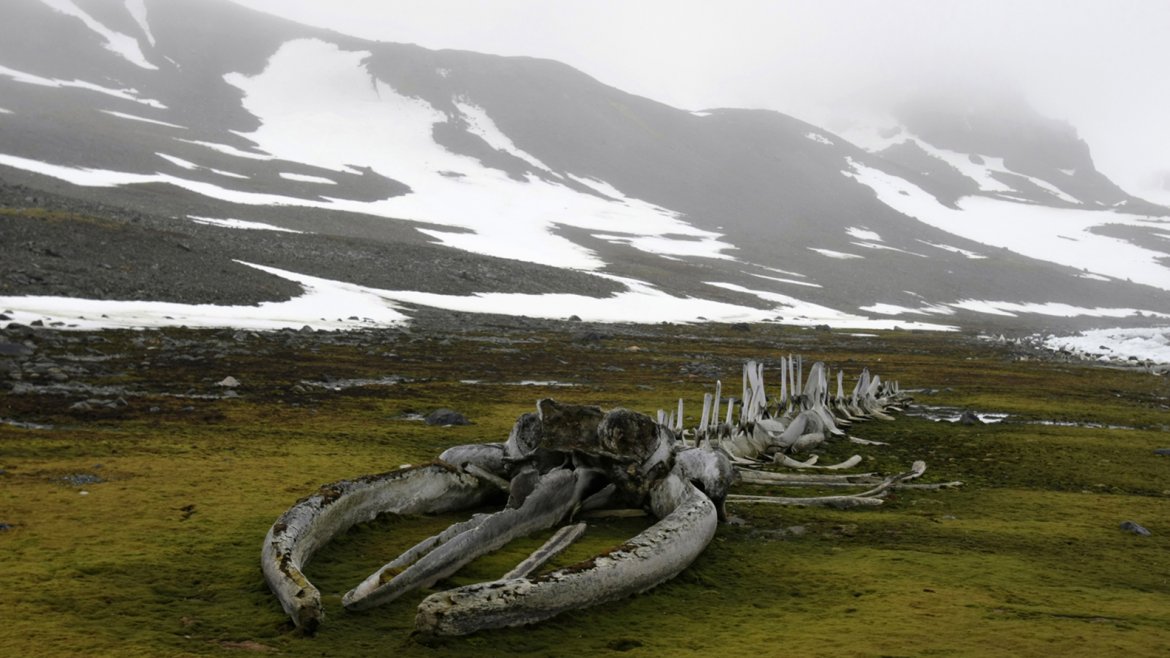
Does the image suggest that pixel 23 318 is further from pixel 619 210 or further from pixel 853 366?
pixel 619 210

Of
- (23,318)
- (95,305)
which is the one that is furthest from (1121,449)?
(95,305)

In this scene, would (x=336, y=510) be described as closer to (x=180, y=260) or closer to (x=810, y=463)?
(x=810, y=463)

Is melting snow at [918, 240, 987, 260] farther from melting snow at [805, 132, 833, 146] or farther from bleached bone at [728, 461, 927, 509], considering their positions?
bleached bone at [728, 461, 927, 509]

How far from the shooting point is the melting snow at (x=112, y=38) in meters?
128

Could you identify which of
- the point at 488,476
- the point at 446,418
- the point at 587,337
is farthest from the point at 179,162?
the point at 488,476

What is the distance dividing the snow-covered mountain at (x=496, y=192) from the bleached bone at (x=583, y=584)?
21425 millimetres

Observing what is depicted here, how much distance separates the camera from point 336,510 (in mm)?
6066

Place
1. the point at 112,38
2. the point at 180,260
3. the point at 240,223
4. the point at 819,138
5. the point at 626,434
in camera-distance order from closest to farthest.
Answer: the point at 626,434 → the point at 180,260 → the point at 240,223 → the point at 112,38 → the point at 819,138

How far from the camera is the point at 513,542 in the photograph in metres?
6.30

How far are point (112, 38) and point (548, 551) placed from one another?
492 ft

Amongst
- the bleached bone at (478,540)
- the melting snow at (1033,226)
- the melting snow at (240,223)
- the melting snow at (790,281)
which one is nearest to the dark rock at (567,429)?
the bleached bone at (478,540)

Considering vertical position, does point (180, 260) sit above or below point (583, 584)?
→ above

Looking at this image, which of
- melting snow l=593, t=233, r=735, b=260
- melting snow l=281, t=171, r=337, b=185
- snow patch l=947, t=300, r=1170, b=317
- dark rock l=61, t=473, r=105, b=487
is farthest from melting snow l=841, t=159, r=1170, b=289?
dark rock l=61, t=473, r=105, b=487

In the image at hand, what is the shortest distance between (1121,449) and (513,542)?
37.4 feet
